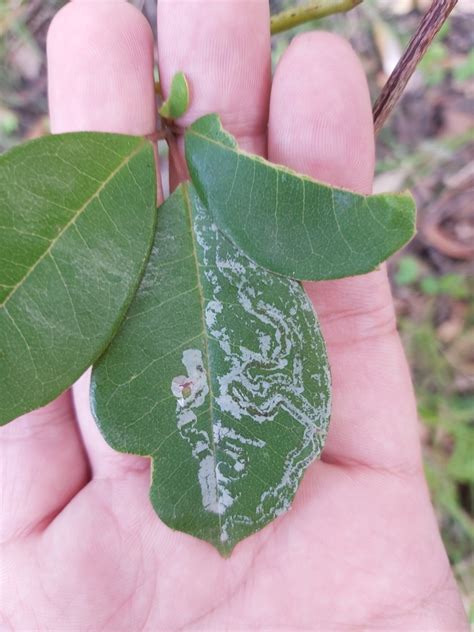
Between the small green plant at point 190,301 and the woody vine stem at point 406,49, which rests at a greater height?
the woody vine stem at point 406,49

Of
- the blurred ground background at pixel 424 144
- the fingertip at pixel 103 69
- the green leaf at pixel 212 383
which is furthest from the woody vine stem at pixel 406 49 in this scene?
the blurred ground background at pixel 424 144

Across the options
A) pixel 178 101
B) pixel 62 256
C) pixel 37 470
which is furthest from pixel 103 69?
pixel 37 470

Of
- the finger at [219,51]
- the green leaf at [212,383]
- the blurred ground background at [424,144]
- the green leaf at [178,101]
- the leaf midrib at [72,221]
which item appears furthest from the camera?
the blurred ground background at [424,144]

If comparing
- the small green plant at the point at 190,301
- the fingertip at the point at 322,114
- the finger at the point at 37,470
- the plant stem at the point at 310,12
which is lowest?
the finger at the point at 37,470

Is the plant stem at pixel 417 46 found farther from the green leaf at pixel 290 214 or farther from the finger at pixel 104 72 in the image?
the finger at pixel 104 72

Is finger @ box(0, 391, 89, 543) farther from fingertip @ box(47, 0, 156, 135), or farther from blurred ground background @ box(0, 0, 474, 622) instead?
blurred ground background @ box(0, 0, 474, 622)

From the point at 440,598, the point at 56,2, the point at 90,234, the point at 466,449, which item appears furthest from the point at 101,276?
the point at 56,2

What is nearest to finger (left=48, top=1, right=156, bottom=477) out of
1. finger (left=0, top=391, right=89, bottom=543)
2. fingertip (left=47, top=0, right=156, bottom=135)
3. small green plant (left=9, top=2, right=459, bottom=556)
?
fingertip (left=47, top=0, right=156, bottom=135)
